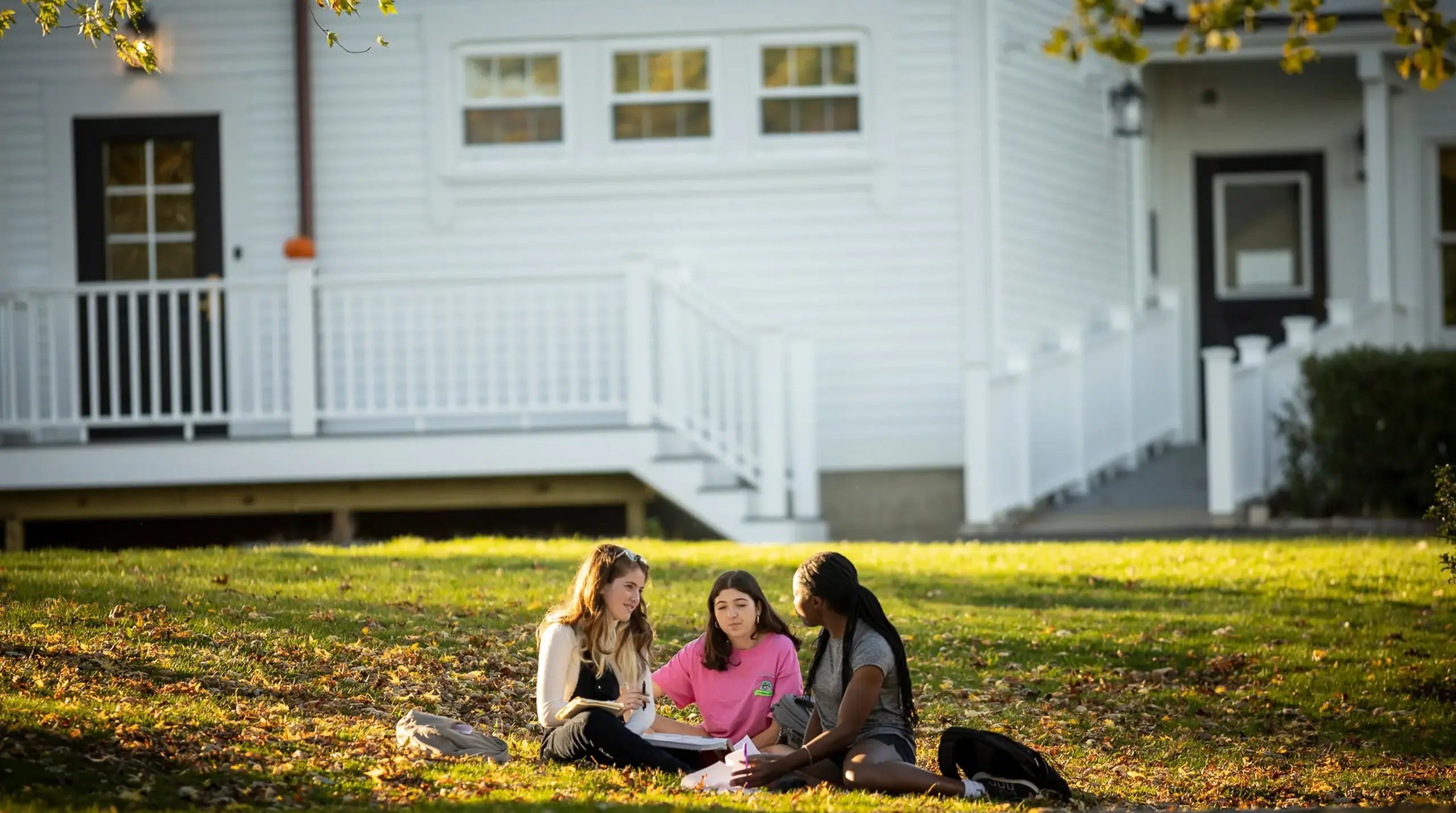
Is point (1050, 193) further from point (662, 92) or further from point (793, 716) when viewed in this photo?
point (793, 716)

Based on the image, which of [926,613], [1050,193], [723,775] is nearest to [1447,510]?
[926,613]

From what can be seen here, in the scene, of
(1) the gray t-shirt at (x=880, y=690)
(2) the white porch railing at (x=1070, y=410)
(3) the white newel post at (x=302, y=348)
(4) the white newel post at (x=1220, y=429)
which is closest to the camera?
(1) the gray t-shirt at (x=880, y=690)

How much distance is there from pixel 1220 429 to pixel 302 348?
7081 millimetres

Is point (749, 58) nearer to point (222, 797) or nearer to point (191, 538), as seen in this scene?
point (191, 538)

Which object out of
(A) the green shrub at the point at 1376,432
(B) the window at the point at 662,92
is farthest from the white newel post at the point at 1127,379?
(B) the window at the point at 662,92

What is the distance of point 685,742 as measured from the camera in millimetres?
6672

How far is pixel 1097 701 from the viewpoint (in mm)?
8336

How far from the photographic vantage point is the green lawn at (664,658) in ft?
20.4

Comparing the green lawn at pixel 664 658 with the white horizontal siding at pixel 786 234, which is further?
the white horizontal siding at pixel 786 234

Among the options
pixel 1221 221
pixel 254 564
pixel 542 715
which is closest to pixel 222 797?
pixel 542 715

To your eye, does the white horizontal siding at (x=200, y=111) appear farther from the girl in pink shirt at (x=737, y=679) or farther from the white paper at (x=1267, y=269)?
the white paper at (x=1267, y=269)

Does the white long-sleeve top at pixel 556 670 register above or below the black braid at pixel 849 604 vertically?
below

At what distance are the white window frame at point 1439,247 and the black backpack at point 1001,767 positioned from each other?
1154cm

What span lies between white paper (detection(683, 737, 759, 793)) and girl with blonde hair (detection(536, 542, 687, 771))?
20 centimetres
